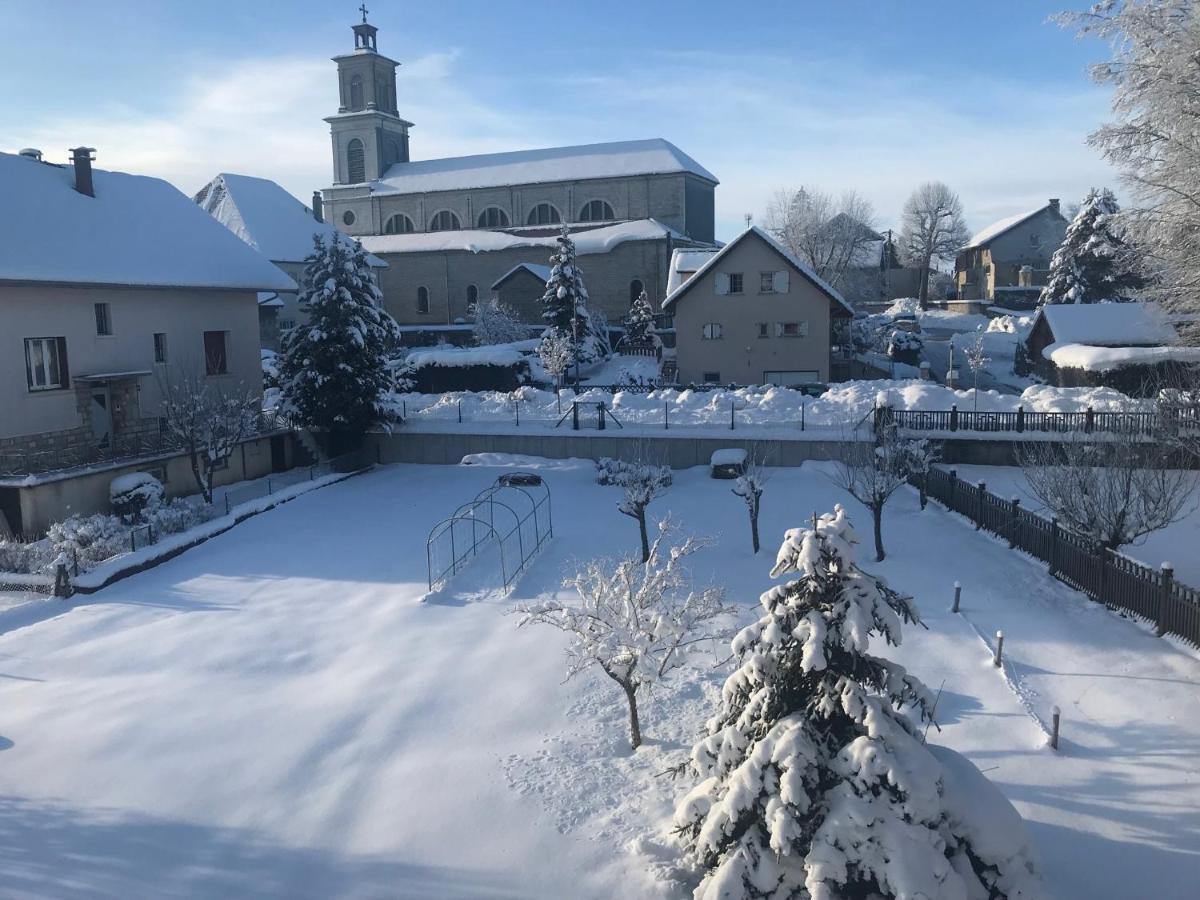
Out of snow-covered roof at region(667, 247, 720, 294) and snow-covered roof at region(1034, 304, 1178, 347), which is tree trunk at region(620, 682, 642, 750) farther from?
snow-covered roof at region(667, 247, 720, 294)

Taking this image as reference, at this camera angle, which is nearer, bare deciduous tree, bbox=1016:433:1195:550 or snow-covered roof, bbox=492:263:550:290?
bare deciduous tree, bbox=1016:433:1195:550

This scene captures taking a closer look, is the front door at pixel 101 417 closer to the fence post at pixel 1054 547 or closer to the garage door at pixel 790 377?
the fence post at pixel 1054 547

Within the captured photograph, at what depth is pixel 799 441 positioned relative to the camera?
25.2 m

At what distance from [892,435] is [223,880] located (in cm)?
1659

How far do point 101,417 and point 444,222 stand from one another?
1723 inches

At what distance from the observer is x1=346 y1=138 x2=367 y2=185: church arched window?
225 ft

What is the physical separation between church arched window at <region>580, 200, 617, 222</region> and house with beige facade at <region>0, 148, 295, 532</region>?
1373 inches

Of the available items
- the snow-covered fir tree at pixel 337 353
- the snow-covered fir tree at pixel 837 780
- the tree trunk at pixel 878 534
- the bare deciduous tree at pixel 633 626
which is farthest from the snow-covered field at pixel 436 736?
the snow-covered fir tree at pixel 337 353

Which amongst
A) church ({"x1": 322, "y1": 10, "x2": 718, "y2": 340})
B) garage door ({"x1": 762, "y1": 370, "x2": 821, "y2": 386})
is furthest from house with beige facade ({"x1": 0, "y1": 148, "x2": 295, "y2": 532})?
church ({"x1": 322, "y1": 10, "x2": 718, "y2": 340})

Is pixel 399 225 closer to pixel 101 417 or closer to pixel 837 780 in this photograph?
pixel 101 417

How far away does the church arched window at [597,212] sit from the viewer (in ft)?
207

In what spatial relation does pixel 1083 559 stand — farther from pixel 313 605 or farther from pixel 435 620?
pixel 313 605

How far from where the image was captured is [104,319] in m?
26.0

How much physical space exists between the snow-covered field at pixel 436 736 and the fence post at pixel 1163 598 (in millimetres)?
261
